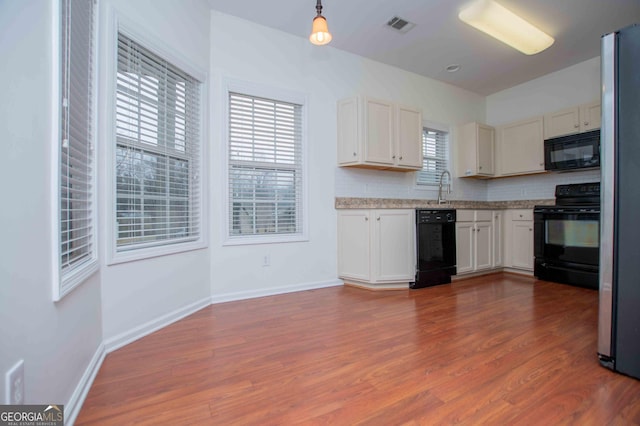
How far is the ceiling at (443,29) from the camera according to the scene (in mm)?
2867

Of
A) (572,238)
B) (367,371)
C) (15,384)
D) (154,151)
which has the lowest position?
(367,371)

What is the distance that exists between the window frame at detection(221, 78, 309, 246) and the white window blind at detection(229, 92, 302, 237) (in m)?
0.04

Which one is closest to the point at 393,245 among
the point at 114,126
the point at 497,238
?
the point at 497,238

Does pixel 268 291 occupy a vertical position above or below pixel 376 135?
below

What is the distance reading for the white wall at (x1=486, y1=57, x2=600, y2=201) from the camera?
3922 millimetres

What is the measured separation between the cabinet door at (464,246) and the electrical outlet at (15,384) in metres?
3.86

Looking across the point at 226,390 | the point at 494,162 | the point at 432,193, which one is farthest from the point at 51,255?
the point at 494,162

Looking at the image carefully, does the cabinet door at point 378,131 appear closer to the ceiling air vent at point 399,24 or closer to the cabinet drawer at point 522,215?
the ceiling air vent at point 399,24

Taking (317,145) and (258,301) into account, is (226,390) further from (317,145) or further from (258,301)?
(317,145)

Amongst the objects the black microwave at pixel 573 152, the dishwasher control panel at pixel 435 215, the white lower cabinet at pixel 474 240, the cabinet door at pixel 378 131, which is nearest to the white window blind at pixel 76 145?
the cabinet door at pixel 378 131

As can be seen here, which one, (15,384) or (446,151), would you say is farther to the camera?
(446,151)

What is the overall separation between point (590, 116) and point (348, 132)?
2967mm

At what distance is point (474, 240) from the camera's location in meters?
3.96

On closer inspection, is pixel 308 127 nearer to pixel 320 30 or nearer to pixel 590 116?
pixel 320 30
